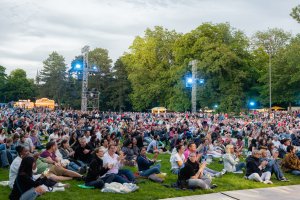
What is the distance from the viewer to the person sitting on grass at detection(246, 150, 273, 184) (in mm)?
10094

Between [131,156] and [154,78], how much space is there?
144 ft

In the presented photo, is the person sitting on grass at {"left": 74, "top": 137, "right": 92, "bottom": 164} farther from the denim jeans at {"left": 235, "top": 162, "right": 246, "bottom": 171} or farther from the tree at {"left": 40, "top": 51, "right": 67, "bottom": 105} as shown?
the tree at {"left": 40, "top": 51, "right": 67, "bottom": 105}

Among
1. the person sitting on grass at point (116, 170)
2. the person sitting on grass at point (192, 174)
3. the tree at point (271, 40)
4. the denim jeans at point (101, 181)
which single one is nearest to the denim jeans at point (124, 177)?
the person sitting on grass at point (116, 170)

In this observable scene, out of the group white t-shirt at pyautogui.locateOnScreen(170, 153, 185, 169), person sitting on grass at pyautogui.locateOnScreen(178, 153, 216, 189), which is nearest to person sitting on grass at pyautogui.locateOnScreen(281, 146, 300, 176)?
white t-shirt at pyautogui.locateOnScreen(170, 153, 185, 169)

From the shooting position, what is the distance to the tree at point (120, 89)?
2499 inches

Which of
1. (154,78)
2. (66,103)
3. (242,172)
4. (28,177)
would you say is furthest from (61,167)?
(66,103)

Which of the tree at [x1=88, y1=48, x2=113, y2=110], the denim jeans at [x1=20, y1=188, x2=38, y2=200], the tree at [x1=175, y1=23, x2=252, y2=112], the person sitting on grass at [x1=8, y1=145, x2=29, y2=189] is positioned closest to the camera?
the denim jeans at [x1=20, y1=188, x2=38, y2=200]

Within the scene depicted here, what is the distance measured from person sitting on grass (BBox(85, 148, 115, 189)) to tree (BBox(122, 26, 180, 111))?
4463cm

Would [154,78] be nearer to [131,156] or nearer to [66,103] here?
[66,103]

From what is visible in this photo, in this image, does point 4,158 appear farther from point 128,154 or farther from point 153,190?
point 153,190

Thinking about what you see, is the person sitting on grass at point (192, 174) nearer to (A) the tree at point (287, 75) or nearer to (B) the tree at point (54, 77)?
(A) the tree at point (287, 75)

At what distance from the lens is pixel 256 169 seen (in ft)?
33.8

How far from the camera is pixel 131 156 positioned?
40.5 feet

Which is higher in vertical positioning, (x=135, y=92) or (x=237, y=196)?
(x=135, y=92)
